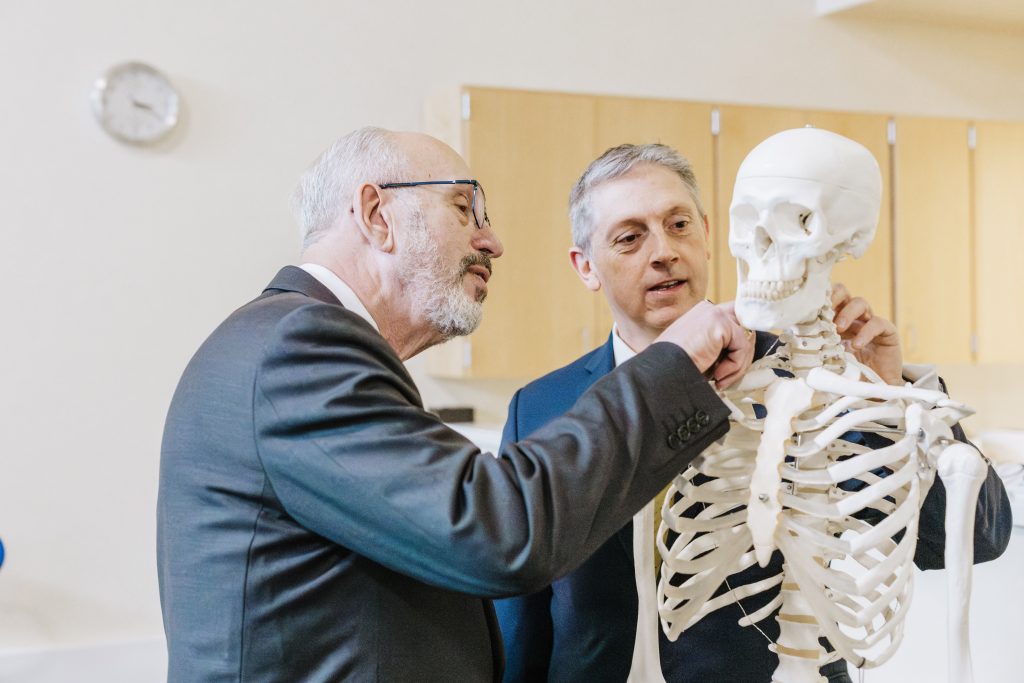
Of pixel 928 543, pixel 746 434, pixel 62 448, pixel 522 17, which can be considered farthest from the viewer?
pixel 522 17

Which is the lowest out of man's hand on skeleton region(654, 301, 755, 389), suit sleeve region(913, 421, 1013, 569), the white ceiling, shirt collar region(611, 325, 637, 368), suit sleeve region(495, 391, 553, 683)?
suit sleeve region(495, 391, 553, 683)

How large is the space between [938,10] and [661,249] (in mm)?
3492

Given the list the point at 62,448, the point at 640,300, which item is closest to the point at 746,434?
the point at 640,300

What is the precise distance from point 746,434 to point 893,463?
0.56 feet

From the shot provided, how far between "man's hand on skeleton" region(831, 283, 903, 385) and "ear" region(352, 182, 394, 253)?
22.8 inches

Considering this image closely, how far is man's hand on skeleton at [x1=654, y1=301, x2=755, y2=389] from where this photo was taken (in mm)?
1122

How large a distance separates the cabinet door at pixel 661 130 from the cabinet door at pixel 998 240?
1.22 m

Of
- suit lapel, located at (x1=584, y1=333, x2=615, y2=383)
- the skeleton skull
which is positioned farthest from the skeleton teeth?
suit lapel, located at (x1=584, y1=333, x2=615, y2=383)

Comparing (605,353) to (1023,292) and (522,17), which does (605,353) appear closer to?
(522,17)

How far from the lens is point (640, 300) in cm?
164

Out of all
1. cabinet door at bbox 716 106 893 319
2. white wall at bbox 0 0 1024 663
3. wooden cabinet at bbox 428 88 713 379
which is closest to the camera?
white wall at bbox 0 0 1024 663

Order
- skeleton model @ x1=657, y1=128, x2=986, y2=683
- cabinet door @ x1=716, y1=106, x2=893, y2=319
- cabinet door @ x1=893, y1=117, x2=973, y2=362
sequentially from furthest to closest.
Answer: cabinet door @ x1=893, y1=117, x2=973, y2=362, cabinet door @ x1=716, y1=106, x2=893, y2=319, skeleton model @ x1=657, y1=128, x2=986, y2=683

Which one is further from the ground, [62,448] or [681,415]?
[681,415]

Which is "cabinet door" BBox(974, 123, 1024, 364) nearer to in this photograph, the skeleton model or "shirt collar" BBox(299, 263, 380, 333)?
the skeleton model
